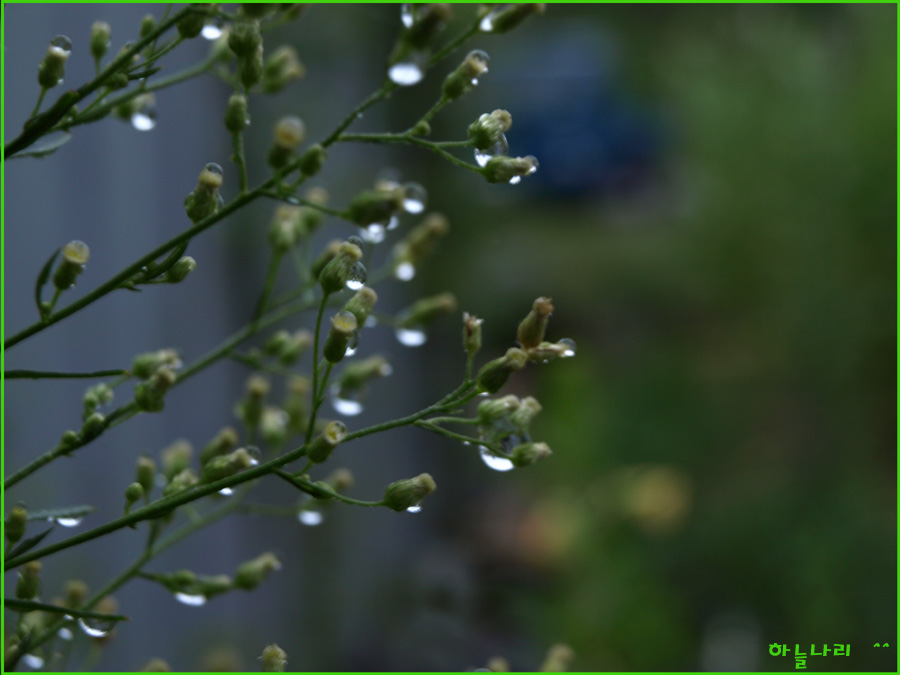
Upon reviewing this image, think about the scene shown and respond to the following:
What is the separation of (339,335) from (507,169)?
114 millimetres

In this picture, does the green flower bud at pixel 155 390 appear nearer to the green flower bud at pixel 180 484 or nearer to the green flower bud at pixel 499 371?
the green flower bud at pixel 180 484

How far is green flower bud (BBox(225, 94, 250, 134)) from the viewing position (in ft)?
1.52

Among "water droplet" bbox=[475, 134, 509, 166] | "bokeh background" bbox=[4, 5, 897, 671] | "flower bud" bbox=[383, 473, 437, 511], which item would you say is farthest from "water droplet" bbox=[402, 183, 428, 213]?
"bokeh background" bbox=[4, 5, 897, 671]

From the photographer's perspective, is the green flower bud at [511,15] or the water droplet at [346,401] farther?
the water droplet at [346,401]

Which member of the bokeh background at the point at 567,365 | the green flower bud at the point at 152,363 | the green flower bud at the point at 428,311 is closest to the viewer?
the green flower bud at the point at 152,363

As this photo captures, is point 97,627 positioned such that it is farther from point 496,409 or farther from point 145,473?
point 496,409

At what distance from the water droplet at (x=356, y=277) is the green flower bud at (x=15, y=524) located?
178 mm

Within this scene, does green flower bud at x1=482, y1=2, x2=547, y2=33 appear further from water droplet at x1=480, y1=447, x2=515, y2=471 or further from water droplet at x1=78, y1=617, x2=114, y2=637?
water droplet at x1=78, y1=617, x2=114, y2=637

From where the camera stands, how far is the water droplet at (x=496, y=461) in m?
0.44

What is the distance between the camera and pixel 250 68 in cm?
45

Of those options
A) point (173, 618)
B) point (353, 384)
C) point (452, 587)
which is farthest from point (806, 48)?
point (353, 384)

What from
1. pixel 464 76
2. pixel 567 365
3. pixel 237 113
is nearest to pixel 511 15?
pixel 464 76

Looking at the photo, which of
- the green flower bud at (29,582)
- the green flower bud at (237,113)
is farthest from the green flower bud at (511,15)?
the green flower bud at (29,582)

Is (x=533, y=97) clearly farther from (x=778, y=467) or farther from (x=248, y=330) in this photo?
(x=248, y=330)
